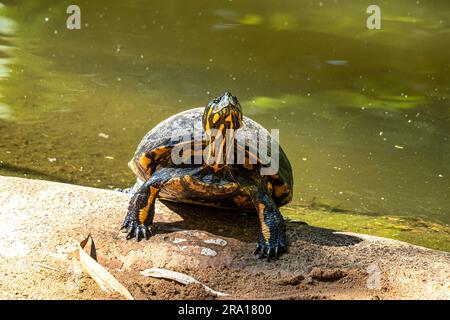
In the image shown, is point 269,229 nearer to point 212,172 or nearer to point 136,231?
point 212,172

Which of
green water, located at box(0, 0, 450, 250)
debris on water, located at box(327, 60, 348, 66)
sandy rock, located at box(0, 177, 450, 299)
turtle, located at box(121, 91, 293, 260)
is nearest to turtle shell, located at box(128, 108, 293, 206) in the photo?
turtle, located at box(121, 91, 293, 260)

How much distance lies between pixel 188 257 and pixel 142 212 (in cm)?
43

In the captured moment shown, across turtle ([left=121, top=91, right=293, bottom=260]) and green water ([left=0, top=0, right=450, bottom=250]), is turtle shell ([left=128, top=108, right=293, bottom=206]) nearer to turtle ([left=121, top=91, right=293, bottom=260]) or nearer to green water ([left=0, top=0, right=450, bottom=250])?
turtle ([left=121, top=91, right=293, bottom=260])

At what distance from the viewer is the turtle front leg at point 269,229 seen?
3.57m

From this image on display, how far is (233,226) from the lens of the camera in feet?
13.0

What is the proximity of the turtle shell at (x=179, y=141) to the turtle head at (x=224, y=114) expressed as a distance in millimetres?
192

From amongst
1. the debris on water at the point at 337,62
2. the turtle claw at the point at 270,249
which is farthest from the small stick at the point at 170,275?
the debris on water at the point at 337,62

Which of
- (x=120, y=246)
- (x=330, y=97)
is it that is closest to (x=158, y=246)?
(x=120, y=246)

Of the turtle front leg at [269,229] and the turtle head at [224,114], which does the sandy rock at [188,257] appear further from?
the turtle head at [224,114]

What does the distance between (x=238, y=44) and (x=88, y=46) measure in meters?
2.20

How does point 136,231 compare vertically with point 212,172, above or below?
below

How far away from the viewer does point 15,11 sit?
34.9 ft

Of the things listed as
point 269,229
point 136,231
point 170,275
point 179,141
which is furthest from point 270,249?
point 179,141
